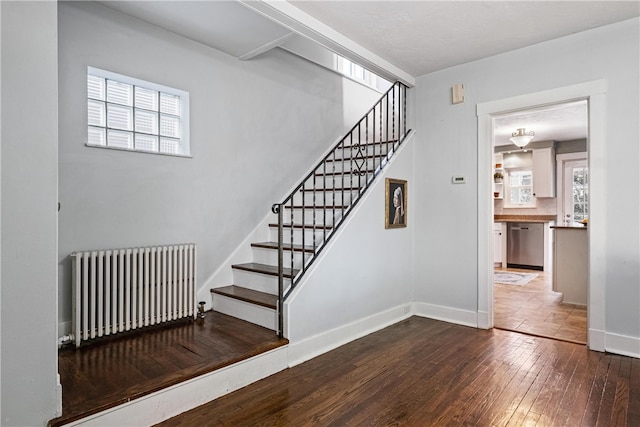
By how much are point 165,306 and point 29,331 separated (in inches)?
57.5

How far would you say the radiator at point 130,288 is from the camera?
9.12ft

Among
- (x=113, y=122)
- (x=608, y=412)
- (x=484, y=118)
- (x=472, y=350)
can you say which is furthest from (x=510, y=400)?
(x=113, y=122)

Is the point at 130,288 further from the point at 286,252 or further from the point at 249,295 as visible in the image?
the point at 286,252

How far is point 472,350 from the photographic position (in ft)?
10.5

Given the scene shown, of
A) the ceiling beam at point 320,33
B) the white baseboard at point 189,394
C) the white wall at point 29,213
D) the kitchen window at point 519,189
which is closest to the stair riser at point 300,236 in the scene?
the white baseboard at point 189,394

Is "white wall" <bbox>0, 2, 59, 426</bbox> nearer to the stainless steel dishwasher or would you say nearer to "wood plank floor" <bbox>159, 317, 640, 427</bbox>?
"wood plank floor" <bbox>159, 317, 640, 427</bbox>

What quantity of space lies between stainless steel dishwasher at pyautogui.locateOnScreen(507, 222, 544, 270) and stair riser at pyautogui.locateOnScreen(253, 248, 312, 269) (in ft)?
20.0

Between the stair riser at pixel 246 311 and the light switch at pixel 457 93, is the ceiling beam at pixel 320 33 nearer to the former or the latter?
the light switch at pixel 457 93

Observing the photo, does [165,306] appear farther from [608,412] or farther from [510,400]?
[608,412]

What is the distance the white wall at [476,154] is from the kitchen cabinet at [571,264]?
5.82ft

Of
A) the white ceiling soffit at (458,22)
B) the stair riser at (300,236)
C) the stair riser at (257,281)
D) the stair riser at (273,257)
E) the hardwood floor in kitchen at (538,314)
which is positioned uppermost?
the white ceiling soffit at (458,22)

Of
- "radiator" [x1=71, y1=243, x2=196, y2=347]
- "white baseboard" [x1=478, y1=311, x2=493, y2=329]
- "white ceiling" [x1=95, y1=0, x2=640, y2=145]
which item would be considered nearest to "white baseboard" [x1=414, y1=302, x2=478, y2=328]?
"white baseboard" [x1=478, y1=311, x2=493, y2=329]

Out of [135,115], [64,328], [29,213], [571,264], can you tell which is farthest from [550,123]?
[64,328]

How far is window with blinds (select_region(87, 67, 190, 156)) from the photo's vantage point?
3.06 metres
